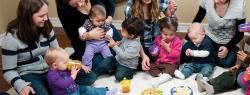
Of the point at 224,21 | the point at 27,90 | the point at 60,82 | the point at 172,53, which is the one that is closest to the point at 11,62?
the point at 27,90

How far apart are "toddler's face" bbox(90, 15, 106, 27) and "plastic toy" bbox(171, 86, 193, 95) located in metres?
0.64

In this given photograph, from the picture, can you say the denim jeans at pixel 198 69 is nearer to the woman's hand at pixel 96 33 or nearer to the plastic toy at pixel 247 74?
the plastic toy at pixel 247 74

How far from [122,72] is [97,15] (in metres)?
0.40

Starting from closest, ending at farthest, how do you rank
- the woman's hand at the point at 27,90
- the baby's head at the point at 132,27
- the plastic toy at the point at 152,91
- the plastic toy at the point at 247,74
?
the woman's hand at the point at 27,90
the plastic toy at the point at 247,74
the plastic toy at the point at 152,91
the baby's head at the point at 132,27

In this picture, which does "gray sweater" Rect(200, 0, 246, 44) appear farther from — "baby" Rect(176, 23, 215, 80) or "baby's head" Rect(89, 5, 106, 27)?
"baby's head" Rect(89, 5, 106, 27)

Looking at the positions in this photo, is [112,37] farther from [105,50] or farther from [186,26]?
[186,26]

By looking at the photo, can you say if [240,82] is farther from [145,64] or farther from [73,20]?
[73,20]

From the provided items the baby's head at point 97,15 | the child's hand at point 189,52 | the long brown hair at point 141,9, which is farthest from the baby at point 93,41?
the child's hand at point 189,52

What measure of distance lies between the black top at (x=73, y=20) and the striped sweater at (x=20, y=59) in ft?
0.93

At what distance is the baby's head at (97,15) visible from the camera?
2.20 meters

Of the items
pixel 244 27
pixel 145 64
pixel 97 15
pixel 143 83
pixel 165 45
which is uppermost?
pixel 97 15

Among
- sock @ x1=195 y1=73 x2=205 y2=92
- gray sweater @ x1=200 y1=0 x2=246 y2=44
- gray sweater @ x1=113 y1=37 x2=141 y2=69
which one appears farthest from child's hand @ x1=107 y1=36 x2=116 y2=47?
gray sweater @ x1=200 y1=0 x2=246 y2=44

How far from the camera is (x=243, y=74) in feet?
6.57

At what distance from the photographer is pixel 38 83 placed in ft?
6.20
